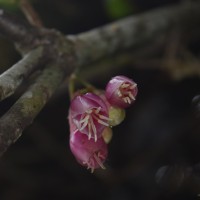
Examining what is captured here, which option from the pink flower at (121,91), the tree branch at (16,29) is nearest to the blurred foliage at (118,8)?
Result: the tree branch at (16,29)

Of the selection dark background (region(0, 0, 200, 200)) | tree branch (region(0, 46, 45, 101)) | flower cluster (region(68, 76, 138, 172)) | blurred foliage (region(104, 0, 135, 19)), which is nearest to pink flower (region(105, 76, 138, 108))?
flower cluster (region(68, 76, 138, 172))

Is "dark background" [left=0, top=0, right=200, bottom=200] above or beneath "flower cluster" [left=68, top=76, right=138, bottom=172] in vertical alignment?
Answer: beneath

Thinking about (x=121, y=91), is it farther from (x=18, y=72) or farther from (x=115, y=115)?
(x=18, y=72)

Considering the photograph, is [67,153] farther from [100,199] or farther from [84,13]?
[84,13]

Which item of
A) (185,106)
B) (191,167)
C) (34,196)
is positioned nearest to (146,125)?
(185,106)

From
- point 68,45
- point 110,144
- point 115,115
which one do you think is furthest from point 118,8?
point 115,115

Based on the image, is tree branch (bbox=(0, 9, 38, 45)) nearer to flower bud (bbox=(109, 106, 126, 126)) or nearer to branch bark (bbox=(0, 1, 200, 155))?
branch bark (bbox=(0, 1, 200, 155))
